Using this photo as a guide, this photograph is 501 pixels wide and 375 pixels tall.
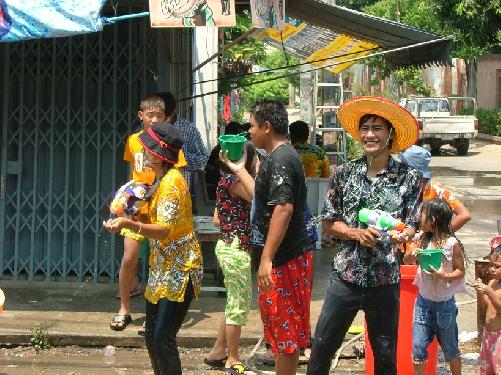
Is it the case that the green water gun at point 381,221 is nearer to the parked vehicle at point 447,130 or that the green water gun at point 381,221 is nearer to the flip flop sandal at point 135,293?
the flip flop sandal at point 135,293

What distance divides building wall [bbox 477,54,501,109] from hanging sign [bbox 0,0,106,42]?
31.6 metres

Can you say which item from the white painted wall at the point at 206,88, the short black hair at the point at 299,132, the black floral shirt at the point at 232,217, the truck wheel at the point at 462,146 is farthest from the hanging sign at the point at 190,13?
the truck wheel at the point at 462,146

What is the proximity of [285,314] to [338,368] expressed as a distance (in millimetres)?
1743

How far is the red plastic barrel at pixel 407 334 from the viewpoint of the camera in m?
5.76

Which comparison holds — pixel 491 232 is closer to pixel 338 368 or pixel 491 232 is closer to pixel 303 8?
pixel 303 8

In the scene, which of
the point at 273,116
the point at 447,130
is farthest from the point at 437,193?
the point at 447,130

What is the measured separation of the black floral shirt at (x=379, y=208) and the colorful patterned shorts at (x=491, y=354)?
945 millimetres

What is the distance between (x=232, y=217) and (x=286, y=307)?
1183 mm

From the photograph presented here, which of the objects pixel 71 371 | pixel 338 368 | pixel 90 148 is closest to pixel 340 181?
pixel 338 368

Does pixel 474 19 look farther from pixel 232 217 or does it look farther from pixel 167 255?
pixel 167 255

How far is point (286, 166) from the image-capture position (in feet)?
16.2

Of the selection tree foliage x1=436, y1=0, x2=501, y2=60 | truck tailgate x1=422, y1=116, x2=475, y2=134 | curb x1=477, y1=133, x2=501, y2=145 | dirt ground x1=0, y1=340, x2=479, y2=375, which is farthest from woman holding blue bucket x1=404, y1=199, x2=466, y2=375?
curb x1=477, y1=133, x2=501, y2=145

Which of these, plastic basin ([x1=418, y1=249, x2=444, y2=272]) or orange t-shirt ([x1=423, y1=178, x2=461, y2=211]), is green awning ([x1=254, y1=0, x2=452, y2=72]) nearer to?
orange t-shirt ([x1=423, y1=178, x2=461, y2=211])

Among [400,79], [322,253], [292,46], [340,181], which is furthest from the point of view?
[400,79]
